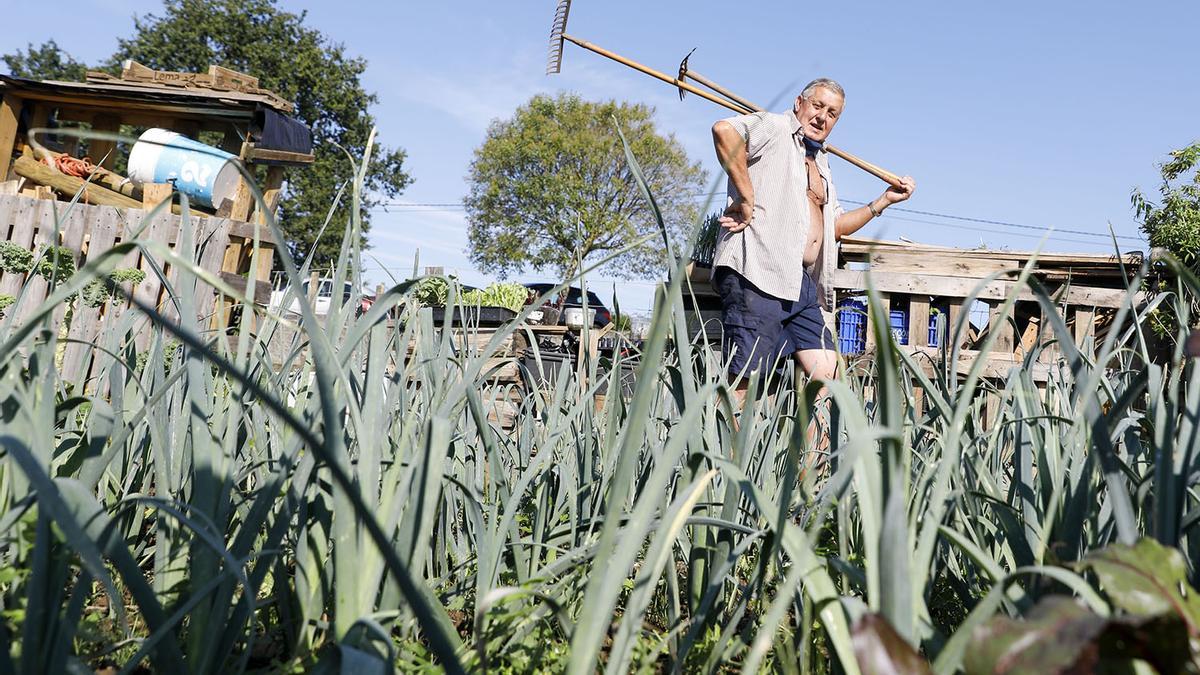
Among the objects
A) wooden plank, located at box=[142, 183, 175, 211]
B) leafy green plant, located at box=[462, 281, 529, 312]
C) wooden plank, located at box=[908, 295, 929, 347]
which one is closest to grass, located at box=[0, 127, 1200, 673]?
wooden plank, located at box=[908, 295, 929, 347]

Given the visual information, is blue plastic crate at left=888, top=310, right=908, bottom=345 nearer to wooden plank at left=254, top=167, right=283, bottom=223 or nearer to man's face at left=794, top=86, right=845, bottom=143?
man's face at left=794, top=86, right=845, bottom=143

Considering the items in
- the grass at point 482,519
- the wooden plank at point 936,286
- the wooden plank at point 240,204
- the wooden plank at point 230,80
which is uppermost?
the wooden plank at point 230,80

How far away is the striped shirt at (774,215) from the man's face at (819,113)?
0.07 m

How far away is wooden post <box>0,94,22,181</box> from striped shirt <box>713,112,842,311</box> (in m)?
7.33

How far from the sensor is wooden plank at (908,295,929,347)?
215 inches

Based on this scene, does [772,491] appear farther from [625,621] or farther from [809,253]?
[809,253]

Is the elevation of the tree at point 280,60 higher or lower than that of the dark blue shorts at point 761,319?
higher

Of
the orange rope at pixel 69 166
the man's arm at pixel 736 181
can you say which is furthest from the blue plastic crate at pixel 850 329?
the orange rope at pixel 69 166

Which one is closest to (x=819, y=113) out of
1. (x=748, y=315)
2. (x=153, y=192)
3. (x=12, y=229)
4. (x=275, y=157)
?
(x=748, y=315)

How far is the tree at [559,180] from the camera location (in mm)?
30297

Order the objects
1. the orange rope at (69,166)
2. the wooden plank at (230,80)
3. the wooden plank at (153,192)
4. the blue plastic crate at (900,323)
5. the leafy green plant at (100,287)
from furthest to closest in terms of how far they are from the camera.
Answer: the wooden plank at (230,80) → the orange rope at (69,166) → the blue plastic crate at (900,323) → the wooden plank at (153,192) → the leafy green plant at (100,287)

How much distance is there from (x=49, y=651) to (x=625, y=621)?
0.44 m

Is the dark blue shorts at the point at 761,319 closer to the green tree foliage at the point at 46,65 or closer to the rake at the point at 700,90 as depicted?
the rake at the point at 700,90

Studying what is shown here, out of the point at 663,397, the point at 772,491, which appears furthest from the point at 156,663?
the point at 663,397
